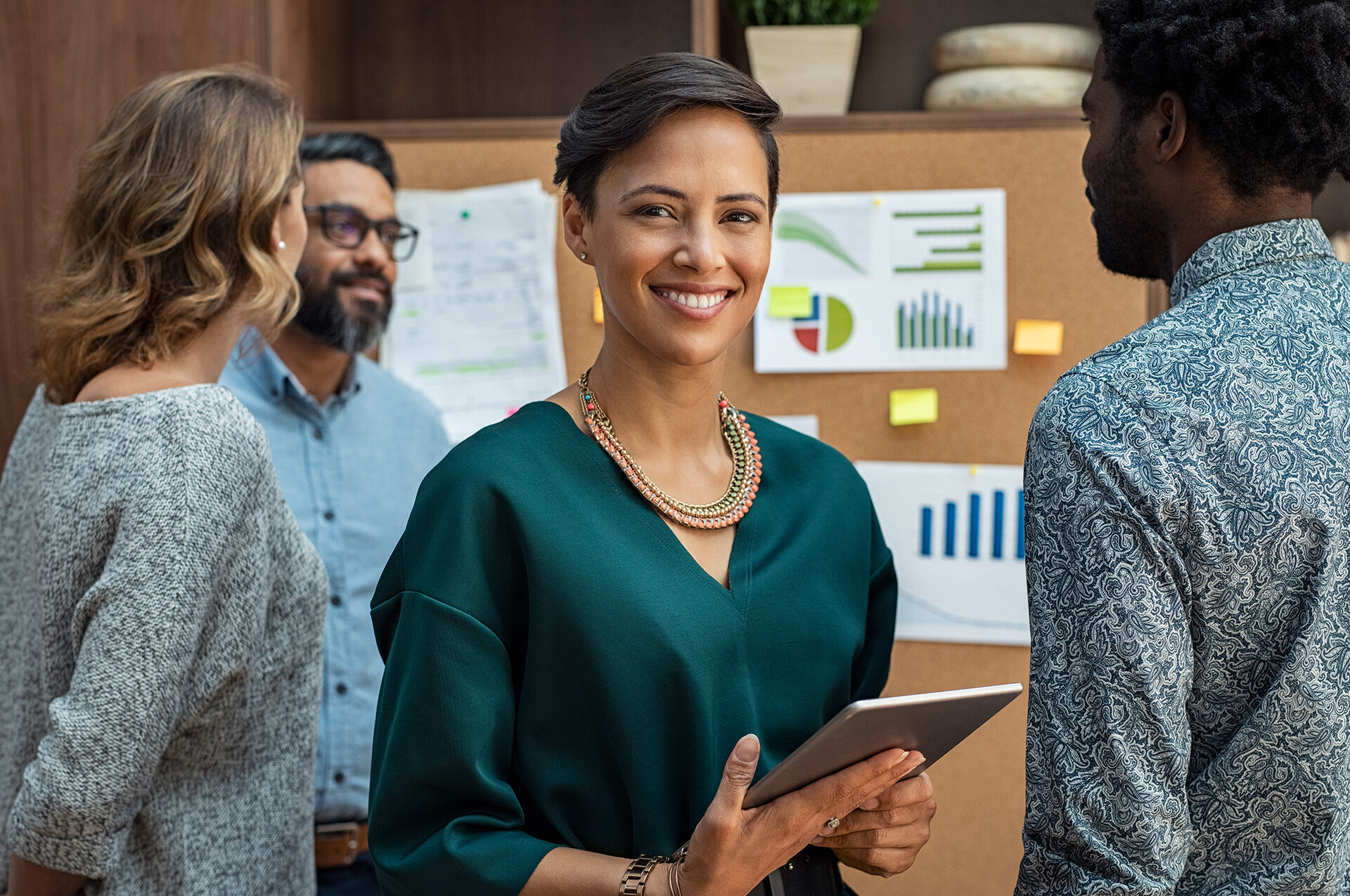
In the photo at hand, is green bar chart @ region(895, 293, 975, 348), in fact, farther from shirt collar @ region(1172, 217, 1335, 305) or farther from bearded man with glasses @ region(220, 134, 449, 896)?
shirt collar @ region(1172, 217, 1335, 305)

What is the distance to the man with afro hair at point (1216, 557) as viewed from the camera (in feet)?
2.87

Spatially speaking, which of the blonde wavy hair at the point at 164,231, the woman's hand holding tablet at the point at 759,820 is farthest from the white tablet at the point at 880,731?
the blonde wavy hair at the point at 164,231

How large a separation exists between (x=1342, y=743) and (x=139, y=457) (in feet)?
3.71

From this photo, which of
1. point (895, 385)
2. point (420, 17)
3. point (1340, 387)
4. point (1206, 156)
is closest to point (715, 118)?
point (1206, 156)

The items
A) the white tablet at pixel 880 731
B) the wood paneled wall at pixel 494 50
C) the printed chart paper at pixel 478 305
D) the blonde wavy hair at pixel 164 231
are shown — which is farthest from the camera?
A: the wood paneled wall at pixel 494 50

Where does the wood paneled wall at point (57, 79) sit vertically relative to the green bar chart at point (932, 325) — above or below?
above

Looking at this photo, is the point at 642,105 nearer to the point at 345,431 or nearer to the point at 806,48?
the point at 345,431

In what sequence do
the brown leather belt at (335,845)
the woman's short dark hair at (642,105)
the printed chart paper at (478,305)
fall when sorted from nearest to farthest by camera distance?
the woman's short dark hair at (642,105) < the brown leather belt at (335,845) < the printed chart paper at (478,305)

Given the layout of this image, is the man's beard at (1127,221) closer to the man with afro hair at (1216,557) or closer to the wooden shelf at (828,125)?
the man with afro hair at (1216,557)

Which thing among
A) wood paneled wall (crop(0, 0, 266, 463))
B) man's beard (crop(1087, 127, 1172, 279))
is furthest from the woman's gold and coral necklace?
wood paneled wall (crop(0, 0, 266, 463))

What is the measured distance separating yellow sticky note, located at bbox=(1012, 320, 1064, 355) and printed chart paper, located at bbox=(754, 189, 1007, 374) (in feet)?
0.10

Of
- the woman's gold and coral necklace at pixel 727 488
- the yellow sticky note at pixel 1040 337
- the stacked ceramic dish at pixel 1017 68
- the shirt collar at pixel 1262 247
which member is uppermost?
the stacked ceramic dish at pixel 1017 68

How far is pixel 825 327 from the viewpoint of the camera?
2.10m

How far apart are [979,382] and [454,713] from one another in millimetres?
1389
